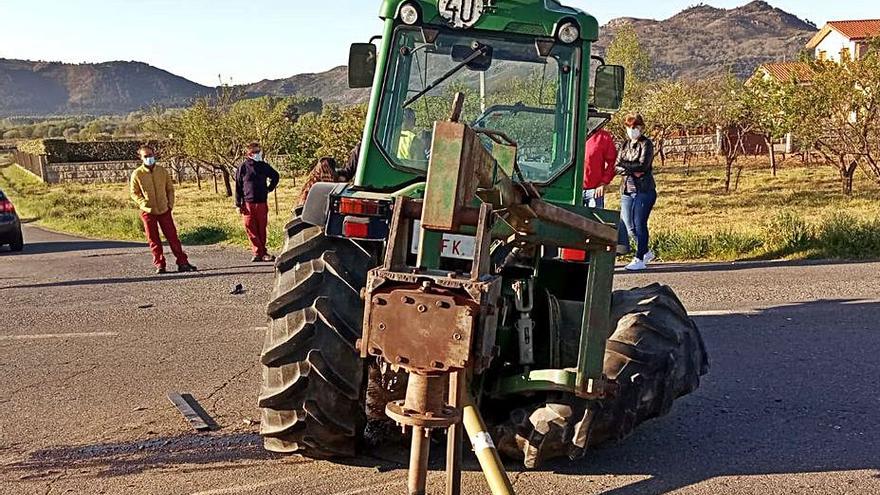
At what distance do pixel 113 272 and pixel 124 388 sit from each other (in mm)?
6774

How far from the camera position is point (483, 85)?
5.55 m

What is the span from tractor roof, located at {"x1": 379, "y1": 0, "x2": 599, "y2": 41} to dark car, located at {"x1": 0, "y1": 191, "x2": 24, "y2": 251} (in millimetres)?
13596

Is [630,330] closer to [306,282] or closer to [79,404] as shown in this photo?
[306,282]

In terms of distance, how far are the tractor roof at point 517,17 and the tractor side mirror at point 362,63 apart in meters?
0.48

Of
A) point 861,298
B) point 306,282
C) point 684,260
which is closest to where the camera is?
point 306,282

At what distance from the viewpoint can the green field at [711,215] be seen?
12.1 metres

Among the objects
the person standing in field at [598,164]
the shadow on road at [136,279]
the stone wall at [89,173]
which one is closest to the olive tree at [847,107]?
the person standing in field at [598,164]

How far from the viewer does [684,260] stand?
12.1m

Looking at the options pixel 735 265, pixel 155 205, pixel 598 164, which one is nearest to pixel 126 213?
pixel 155 205

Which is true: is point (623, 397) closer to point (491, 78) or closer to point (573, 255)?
point (573, 255)

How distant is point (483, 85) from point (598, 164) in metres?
5.93

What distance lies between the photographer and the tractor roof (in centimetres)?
546

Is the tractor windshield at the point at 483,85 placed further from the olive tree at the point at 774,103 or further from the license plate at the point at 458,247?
the olive tree at the point at 774,103

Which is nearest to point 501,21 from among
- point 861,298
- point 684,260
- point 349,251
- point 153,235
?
point 349,251
